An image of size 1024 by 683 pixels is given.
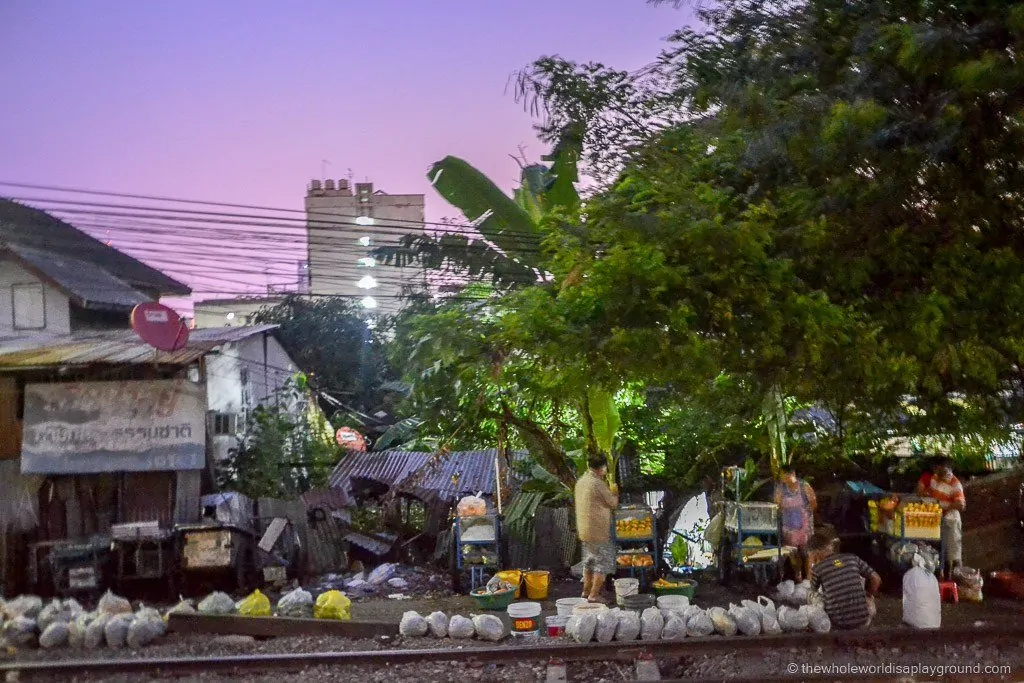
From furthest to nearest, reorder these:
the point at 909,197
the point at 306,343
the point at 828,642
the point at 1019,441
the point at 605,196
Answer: the point at 306,343 < the point at 1019,441 < the point at 605,196 < the point at 909,197 < the point at 828,642

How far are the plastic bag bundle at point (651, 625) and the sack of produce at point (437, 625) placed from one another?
1999mm

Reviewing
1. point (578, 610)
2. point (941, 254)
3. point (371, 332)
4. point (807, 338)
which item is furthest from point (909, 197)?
point (371, 332)

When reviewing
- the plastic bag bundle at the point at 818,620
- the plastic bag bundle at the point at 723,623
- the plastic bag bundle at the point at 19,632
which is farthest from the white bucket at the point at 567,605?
the plastic bag bundle at the point at 19,632

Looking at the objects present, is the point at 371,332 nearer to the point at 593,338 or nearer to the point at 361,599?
the point at 361,599

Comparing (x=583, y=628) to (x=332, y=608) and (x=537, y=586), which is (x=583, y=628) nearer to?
(x=537, y=586)

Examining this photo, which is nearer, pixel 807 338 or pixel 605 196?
pixel 807 338

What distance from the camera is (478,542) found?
10.1 metres

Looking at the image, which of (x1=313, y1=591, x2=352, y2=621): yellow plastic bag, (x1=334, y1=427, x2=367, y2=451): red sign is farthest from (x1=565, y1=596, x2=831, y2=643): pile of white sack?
(x1=334, y1=427, x2=367, y2=451): red sign

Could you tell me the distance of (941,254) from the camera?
7.89 metres

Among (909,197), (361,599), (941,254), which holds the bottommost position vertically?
(361,599)

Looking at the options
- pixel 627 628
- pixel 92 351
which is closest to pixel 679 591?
pixel 627 628

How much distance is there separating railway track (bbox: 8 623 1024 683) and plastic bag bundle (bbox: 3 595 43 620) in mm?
1460

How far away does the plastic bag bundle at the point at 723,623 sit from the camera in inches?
300

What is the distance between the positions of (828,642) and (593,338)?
11.7 feet
